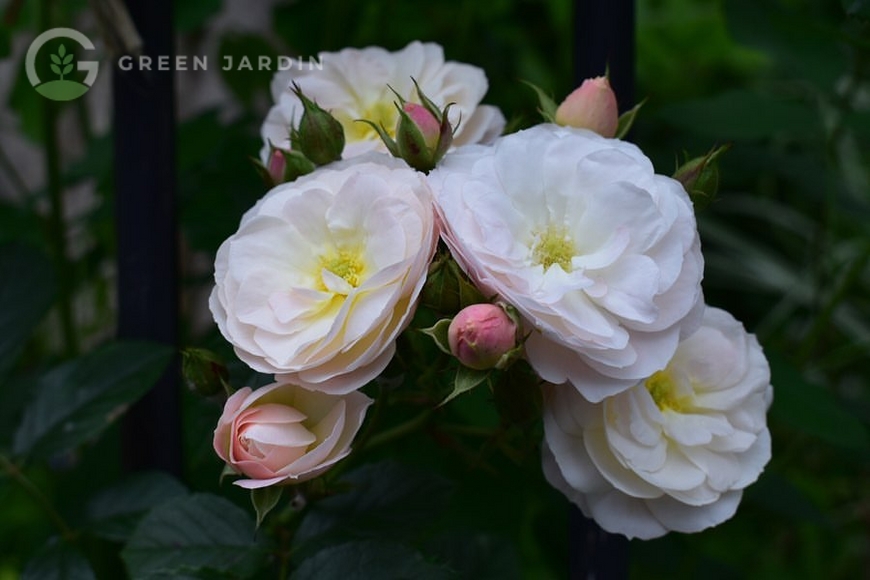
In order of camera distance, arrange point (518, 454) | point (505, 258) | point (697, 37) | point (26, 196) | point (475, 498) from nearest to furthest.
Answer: point (505, 258) < point (518, 454) < point (475, 498) < point (26, 196) < point (697, 37)

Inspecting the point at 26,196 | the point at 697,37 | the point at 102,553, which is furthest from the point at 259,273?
the point at 697,37

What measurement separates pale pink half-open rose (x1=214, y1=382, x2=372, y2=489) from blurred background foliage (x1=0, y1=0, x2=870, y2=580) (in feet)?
0.31

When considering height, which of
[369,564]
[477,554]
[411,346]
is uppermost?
[411,346]

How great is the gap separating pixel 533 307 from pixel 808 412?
379mm

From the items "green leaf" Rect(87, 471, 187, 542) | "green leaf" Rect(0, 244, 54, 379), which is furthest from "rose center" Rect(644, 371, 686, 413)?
"green leaf" Rect(0, 244, 54, 379)

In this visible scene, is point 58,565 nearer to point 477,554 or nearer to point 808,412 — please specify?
point 477,554

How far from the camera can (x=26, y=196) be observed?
45.0 inches

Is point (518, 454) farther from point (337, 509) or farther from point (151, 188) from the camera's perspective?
point (151, 188)

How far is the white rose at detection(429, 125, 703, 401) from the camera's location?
1.47 feet

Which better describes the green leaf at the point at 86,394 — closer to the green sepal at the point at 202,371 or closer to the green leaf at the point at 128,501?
the green leaf at the point at 128,501

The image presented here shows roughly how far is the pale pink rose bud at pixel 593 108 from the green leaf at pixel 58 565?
0.41 m

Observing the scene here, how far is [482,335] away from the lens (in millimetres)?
434

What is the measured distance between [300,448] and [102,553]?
40 centimetres

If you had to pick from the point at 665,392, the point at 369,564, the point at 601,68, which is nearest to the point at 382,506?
the point at 369,564
